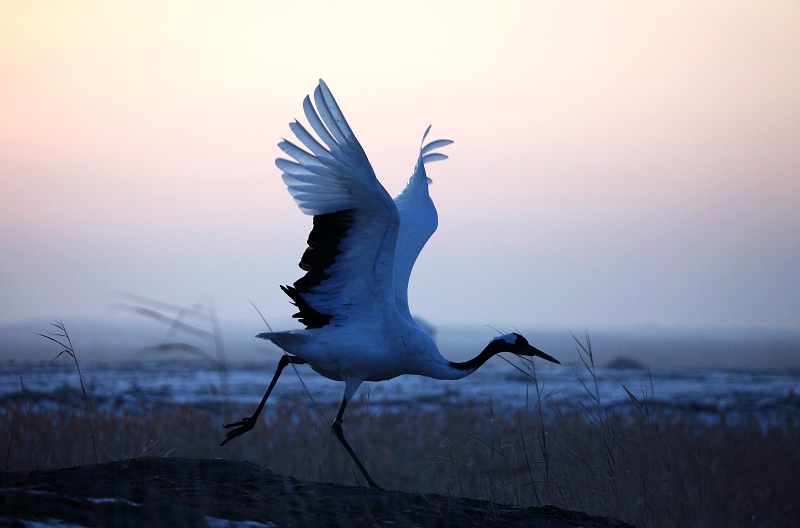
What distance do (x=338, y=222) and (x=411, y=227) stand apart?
72.2 inches

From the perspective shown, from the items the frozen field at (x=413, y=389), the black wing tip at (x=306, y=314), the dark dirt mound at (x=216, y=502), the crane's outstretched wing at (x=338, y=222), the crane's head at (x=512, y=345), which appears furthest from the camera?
the frozen field at (x=413, y=389)

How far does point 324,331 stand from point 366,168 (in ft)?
5.25

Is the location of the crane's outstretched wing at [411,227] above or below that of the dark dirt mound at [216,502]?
above

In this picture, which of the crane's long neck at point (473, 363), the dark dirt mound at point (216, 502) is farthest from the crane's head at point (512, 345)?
the dark dirt mound at point (216, 502)

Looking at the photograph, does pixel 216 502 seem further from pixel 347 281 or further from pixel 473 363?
pixel 473 363

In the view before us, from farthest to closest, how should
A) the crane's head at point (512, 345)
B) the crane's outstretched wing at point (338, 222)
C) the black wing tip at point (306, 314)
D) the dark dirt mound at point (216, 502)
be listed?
the crane's head at point (512, 345) < the black wing tip at point (306, 314) < the crane's outstretched wing at point (338, 222) < the dark dirt mound at point (216, 502)

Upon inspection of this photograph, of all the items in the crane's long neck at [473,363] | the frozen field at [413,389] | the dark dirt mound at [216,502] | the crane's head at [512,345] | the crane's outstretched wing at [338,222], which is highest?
the crane's outstretched wing at [338,222]

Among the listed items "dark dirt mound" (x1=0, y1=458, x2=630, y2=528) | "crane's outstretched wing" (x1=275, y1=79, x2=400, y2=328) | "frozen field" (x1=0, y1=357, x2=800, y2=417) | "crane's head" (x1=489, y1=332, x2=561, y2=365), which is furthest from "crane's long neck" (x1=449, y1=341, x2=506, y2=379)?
"frozen field" (x1=0, y1=357, x2=800, y2=417)

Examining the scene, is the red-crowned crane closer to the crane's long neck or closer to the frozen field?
the crane's long neck

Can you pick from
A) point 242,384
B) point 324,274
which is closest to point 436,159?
point 324,274

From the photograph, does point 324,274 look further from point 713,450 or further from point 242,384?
point 242,384

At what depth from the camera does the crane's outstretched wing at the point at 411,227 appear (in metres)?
6.90

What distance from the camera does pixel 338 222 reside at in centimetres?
566

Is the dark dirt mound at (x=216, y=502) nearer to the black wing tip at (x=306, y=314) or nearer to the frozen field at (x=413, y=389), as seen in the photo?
the black wing tip at (x=306, y=314)
